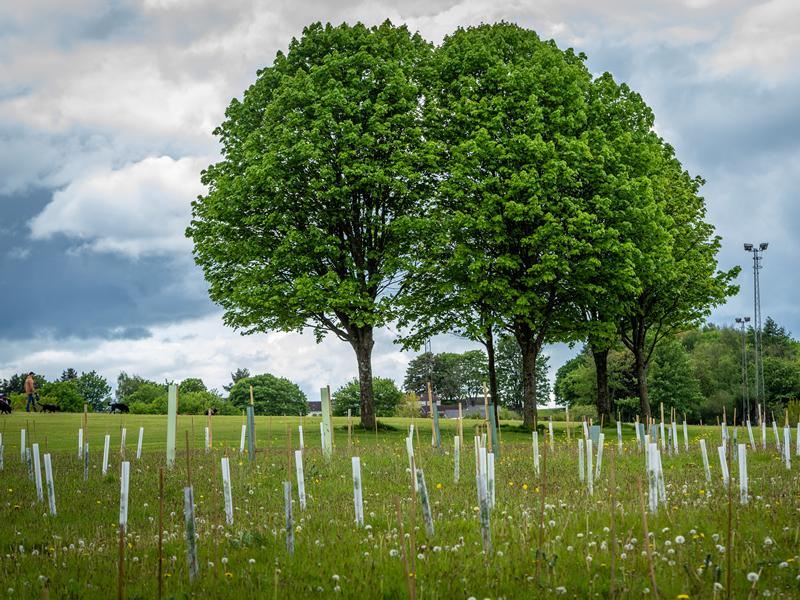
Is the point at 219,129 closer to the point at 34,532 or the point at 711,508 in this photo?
the point at 34,532

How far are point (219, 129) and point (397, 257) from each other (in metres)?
13.3

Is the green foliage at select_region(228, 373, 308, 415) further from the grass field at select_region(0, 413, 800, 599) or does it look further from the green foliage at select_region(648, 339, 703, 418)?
the grass field at select_region(0, 413, 800, 599)

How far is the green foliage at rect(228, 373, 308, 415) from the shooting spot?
108688 mm

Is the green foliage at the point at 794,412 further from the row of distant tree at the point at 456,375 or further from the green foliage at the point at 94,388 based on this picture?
the green foliage at the point at 94,388

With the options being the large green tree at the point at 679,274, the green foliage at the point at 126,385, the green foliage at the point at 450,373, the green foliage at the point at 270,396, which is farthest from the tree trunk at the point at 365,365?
the green foliage at the point at 126,385

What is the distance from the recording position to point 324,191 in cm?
3228

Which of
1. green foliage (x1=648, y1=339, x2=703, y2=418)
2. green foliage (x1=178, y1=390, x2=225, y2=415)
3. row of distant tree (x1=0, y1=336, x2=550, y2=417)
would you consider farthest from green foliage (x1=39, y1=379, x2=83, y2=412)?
green foliage (x1=648, y1=339, x2=703, y2=418)

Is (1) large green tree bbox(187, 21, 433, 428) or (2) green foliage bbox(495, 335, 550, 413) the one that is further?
(2) green foliage bbox(495, 335, 550, 413)

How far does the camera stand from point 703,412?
82.8 meters

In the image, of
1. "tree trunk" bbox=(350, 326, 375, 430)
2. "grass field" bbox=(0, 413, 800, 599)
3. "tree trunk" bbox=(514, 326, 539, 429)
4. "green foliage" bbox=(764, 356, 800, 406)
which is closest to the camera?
"grass field" bbox=(0, 413, 800, 599)

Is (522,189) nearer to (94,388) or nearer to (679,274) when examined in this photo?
(679,274)

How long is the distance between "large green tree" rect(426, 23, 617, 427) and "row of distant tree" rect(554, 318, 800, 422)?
28.7 m

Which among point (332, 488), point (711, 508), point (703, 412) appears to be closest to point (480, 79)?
point (332, 488)

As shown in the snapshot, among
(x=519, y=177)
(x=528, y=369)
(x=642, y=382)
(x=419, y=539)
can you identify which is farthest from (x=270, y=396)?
(x=419, y=539)
